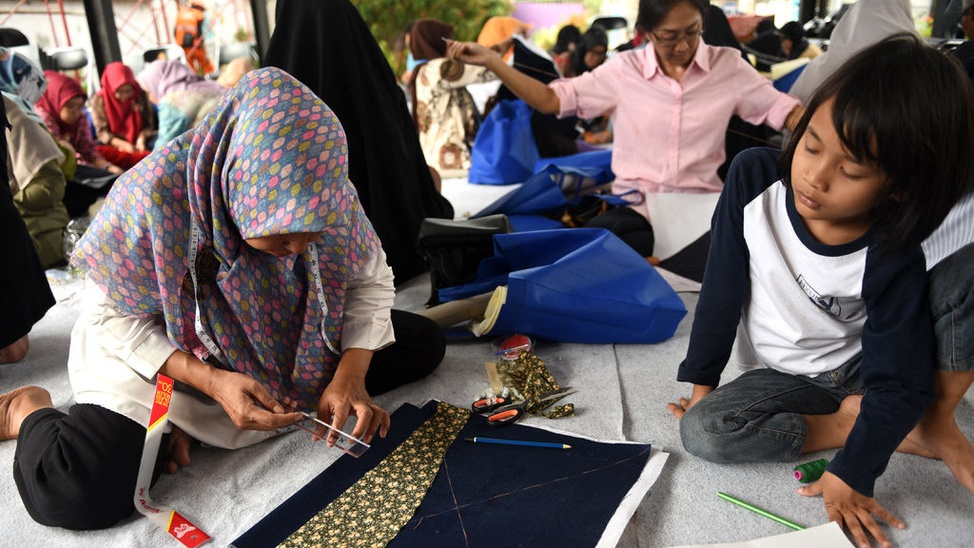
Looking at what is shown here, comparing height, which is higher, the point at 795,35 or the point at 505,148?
the point at 795,35

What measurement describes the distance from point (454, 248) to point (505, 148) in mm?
1817

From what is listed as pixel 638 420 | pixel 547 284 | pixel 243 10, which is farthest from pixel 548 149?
pixel 243 10

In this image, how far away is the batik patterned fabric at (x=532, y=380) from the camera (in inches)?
60.9

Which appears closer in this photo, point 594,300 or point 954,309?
point 954,309

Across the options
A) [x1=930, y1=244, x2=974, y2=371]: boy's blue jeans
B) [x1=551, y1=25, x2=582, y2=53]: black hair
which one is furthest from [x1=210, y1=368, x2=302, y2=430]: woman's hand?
[x1=551, y1=25, x2=582, y2=53]: black hair

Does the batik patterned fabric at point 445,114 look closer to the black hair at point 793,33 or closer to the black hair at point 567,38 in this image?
the black hair at point 793,33

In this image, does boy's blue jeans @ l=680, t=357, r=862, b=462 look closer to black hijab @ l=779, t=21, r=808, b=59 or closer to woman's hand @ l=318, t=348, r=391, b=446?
woman's hand @ l=318, t=348, r=391, b=446

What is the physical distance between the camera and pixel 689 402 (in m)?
1.52

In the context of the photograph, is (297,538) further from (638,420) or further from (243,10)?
(243,10)

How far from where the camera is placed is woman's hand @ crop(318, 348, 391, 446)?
128cm

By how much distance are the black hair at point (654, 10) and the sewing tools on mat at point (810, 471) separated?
143 centimetres

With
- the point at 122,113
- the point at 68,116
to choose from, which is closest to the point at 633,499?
the point at 68,116

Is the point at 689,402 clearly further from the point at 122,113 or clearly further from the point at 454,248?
the point at 122,113

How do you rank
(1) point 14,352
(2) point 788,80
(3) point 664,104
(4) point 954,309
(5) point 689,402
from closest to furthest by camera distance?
(4) point 954,309 < (5) point 689,402 < (1) point 14,352 < (3) point 664,104 < (2) point 788,80
